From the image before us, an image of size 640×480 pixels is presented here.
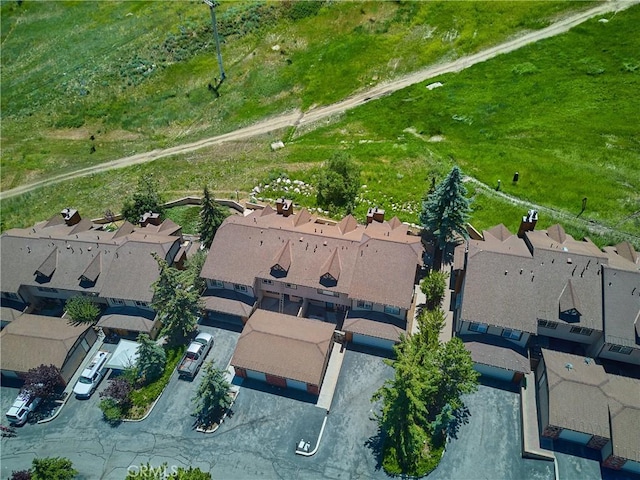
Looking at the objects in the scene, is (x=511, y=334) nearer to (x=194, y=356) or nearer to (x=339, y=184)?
(x=339, y=184)

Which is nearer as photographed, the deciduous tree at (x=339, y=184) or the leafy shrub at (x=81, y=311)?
the leafy shrub at (x=81, y=311)

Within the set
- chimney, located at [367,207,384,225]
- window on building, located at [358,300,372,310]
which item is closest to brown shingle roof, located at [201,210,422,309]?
window on building, located at [358,300,372,310]

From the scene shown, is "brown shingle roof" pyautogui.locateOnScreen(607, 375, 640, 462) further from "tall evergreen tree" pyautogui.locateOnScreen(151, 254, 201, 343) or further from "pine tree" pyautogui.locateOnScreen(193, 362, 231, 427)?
"tall evergreen tree" pyautogui.locateOnScreen(151, 254, 201, 343)

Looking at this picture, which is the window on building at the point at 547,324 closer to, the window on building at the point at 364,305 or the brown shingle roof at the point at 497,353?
the brown shingle roof at the point at 497,353

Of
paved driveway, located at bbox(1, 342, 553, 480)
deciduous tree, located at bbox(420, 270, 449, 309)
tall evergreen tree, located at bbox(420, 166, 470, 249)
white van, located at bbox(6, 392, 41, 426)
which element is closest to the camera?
paved driveway, located at bbox(1, 342, 553, 480)

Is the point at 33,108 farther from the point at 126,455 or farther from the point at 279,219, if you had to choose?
the point at 126,455

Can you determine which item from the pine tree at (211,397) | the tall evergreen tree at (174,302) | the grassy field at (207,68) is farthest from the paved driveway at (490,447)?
the grassy field at (207,68)

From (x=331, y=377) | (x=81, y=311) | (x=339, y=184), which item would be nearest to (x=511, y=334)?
(x=331, y=377)
